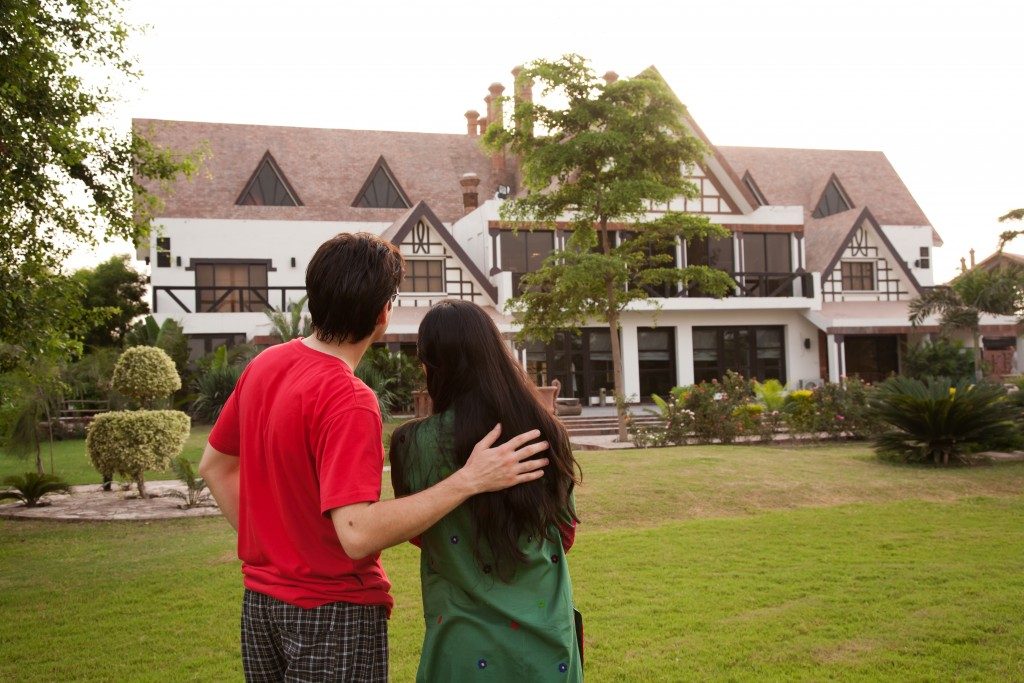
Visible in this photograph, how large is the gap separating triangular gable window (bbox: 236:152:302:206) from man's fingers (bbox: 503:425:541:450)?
29.4 m

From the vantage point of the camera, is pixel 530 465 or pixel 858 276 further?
pixel 858 276

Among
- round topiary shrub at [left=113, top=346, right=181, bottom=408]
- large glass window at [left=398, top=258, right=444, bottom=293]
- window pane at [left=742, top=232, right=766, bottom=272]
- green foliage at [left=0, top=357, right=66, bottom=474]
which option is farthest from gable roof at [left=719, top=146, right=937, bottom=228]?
green foliage at [left=0, top=357, right=66, bottom=474]

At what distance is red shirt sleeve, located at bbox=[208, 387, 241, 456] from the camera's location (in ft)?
7.92

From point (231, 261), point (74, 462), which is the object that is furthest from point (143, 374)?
point (231, 261)

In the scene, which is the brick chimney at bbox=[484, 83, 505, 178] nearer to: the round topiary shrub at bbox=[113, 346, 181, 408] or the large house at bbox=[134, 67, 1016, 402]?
the large house at bbox=[134, 67, 1016, 402]

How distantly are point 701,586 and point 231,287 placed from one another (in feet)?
78.0

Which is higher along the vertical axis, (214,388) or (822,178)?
(822,178)

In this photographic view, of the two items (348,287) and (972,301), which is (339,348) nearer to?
(348,287)

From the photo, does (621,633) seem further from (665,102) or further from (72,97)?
(665,102)

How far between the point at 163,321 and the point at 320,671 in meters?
26.1

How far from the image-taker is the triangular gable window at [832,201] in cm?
3572

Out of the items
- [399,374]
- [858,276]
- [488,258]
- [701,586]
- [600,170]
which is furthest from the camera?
[858,276]

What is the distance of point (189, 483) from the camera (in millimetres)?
10422

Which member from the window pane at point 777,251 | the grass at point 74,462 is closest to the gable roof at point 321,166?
the window pane at point 777,251
